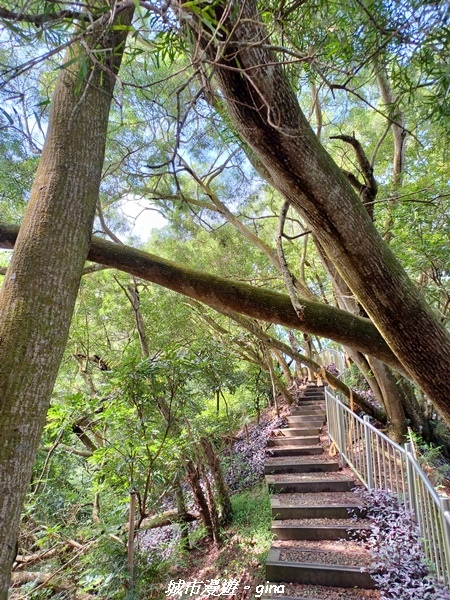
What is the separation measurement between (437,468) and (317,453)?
169 centimetres

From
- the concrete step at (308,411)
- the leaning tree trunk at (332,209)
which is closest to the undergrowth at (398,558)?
the leaning tree trunk at (332,209)

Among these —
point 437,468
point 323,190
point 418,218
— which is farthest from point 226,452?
point 323,190

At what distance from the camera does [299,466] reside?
480cm

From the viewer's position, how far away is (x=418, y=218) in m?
3.43

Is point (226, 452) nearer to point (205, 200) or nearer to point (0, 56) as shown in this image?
point (205, 200)

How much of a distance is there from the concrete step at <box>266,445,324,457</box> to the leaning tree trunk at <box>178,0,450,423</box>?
3881 mm

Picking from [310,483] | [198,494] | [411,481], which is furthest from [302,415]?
[411,481]

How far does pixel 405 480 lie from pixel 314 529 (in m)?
1.10

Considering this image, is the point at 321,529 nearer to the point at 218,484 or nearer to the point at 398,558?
the point at 398,558

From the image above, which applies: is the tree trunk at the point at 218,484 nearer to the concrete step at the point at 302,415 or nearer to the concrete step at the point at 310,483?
the concrete step at the point at 310,483

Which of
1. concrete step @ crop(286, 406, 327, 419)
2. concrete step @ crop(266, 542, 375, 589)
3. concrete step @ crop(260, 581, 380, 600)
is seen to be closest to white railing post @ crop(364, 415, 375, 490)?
concrete step @ crop(266, 542, 375, 589)

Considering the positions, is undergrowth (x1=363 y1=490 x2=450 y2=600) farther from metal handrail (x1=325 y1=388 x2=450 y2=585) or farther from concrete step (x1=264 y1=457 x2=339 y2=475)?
concrete step (x1=264 y1=457 x2=339 y2=475)

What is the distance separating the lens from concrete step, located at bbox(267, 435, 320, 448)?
5828 millimetres

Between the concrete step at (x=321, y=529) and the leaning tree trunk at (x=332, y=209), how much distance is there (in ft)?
6.87
